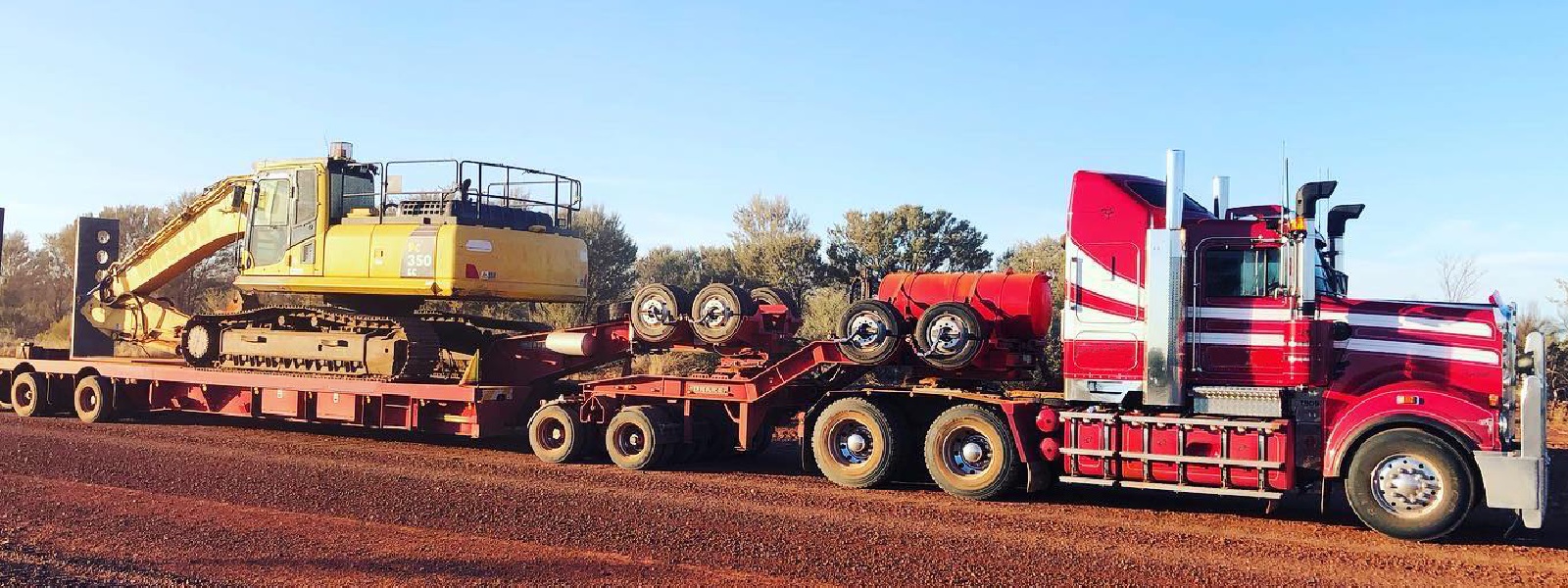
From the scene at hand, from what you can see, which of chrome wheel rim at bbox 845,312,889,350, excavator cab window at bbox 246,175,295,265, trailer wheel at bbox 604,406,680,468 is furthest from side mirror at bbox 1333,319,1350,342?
→ excavator cab window at bbox 246,175,295,265

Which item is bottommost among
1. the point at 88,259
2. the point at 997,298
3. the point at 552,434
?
the point at 552,434

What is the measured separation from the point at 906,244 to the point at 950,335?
53.9 feet

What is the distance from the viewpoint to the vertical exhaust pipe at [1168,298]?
11.1m

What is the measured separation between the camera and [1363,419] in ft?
33.4

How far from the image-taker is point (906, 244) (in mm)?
28344

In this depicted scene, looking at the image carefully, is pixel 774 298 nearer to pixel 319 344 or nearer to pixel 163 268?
pixel 319 344

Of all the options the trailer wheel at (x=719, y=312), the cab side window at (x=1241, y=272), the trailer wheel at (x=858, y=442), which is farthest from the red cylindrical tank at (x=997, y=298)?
the cab side window at (x=1241, y=272)

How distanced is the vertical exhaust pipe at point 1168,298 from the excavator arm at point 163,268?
1296 centimetres

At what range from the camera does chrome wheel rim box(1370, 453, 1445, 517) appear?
32.3ft

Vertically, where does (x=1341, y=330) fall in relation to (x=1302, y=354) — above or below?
above

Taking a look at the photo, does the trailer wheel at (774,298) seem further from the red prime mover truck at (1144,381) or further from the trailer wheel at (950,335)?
the trailer wheel at (950,335)

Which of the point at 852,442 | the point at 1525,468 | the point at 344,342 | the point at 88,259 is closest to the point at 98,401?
the point at 88,259

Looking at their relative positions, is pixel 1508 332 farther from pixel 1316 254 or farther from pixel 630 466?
pixel 630 466

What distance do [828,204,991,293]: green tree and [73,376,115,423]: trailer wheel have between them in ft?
49.7
